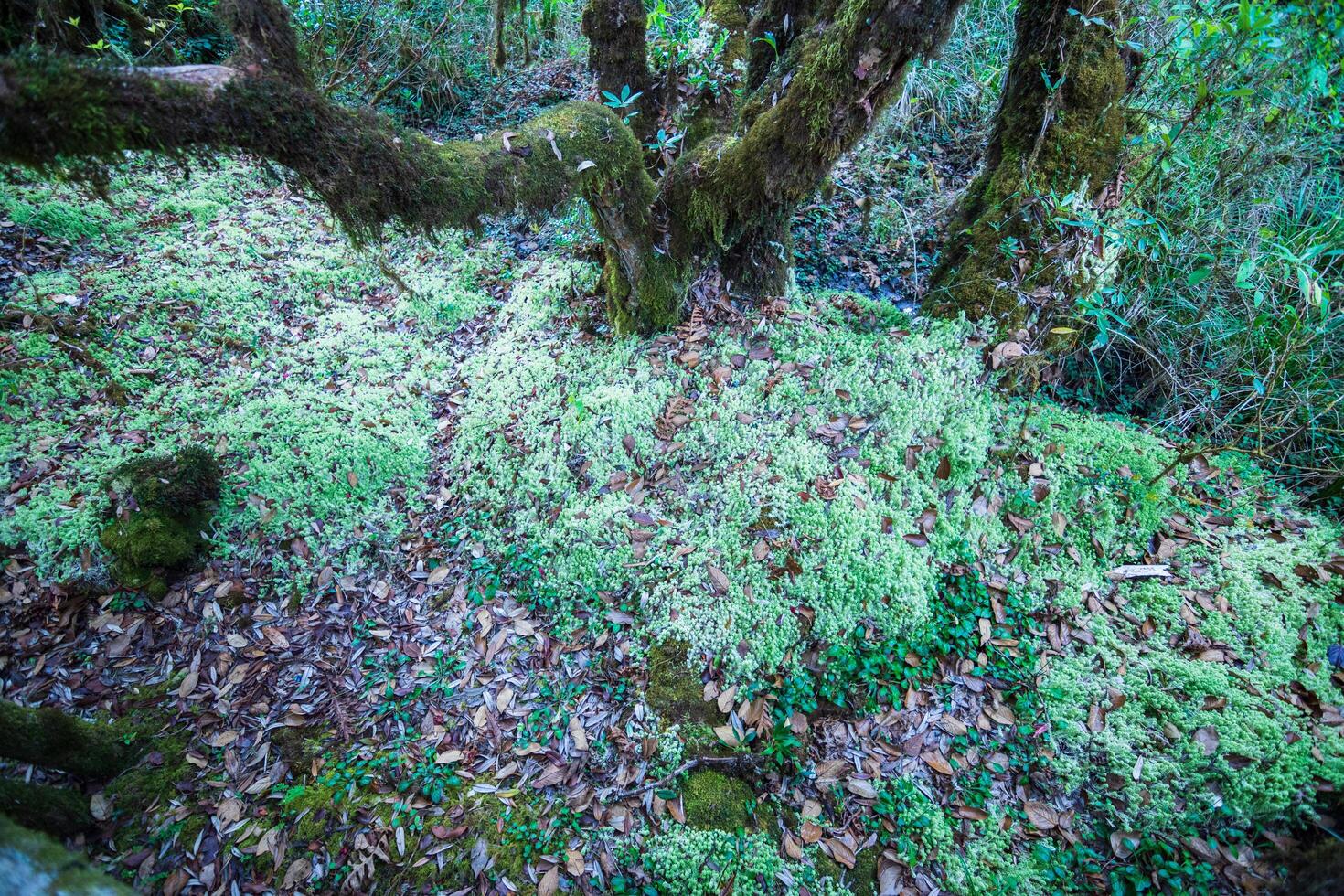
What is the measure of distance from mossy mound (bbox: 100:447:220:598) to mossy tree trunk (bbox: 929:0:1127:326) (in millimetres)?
5817

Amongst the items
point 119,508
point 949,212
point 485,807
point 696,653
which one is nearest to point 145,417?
point 119,508

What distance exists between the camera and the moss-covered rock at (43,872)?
4.25 ft

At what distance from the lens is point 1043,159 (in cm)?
436

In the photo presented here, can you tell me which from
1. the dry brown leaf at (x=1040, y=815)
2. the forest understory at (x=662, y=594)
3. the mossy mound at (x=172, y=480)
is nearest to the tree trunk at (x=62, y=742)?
the forest understory at (x=662, y=594)

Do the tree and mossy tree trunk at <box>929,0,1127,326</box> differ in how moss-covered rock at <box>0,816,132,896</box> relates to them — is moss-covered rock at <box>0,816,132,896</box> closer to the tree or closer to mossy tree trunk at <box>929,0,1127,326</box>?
the tree

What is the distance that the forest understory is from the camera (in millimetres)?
2992

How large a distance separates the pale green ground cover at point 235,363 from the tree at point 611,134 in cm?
207

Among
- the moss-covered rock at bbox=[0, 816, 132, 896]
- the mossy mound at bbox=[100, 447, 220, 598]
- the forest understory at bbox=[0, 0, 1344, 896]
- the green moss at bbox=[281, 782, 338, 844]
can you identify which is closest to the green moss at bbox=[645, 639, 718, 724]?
the forest understory at bbox=[0, 0, 1344, 896]

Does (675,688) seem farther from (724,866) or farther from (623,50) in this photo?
(623,50)

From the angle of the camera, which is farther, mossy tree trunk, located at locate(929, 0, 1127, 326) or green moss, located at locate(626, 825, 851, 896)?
mossy tree trunk, located at locate(929, 0, 1127, 326)

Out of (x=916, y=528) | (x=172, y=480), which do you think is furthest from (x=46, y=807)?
(x=916, y=528)

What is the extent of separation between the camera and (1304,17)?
260 cm

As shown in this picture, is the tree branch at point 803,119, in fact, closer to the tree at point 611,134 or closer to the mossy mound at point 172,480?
the tree at point 611,134

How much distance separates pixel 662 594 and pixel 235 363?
452 cm
